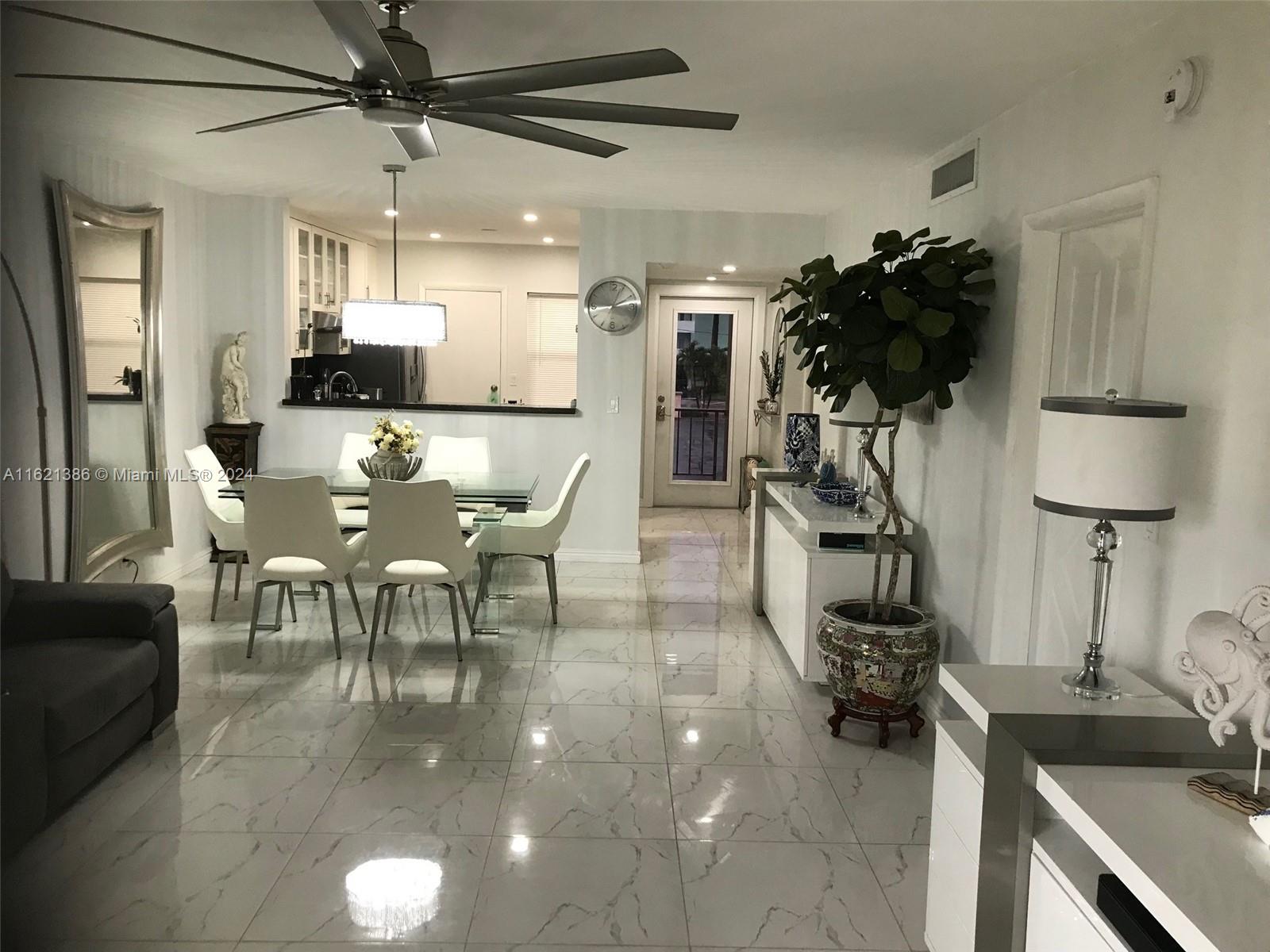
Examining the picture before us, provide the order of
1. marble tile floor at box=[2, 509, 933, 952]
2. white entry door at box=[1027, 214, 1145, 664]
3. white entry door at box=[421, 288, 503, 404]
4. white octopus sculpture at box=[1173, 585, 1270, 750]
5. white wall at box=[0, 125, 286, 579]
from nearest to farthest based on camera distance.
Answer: white octopus sculpture at box=[1173, 585, 1270, 750] < white wall at box=[0, 125, 286, 579] < marble tile floor at box=[2, 509, 933, 952] < white entry door at box=[1027, 214, 1145, 664] < white entry door at box=[421, 288, 503, 404]

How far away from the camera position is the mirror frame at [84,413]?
1.67 metres

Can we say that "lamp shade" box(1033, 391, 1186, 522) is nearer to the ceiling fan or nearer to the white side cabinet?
the ceiling fan

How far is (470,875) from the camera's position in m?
2.39

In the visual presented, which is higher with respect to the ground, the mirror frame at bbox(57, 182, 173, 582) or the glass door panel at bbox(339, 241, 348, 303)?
the glass door panel at bbox(339, 241, 348, 303)

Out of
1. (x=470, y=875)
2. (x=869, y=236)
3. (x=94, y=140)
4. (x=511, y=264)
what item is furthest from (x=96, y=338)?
(x=511, y=264)

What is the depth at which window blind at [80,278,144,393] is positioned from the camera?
1.77m

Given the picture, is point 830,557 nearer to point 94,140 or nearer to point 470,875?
point 470,875

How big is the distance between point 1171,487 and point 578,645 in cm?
286

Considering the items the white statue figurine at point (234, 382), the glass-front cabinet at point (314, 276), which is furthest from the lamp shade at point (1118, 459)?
the glass-front cabinet at point (314, 276)

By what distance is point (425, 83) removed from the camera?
203 cm

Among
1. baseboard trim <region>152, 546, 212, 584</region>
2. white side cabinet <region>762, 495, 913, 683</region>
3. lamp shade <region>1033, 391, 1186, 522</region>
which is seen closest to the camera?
lamp shade <region>1033, 391, 1186, 522</region>

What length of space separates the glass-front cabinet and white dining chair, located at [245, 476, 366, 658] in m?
2.14

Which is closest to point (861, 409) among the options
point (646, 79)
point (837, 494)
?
point (837, 494)

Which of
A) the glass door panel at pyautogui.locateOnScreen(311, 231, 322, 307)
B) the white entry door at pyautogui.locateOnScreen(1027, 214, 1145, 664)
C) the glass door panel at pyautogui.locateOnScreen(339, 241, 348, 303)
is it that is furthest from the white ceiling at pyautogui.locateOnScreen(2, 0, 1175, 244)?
the glass door panel at pyautogui.locateOnScreen(339, 241, 348, 303)
